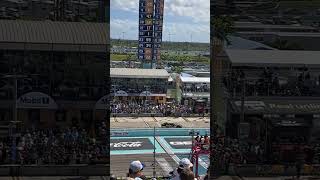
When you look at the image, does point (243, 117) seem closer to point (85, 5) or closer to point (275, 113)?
point (275, 113)

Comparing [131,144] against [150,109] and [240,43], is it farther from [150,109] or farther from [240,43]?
[240,43]

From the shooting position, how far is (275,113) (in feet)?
20.6

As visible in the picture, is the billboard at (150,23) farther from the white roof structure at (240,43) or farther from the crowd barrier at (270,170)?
the crowd barrier at (270,170)

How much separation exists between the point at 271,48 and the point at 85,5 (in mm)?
2391

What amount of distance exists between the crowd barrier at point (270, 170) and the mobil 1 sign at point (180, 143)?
2145 centimetres

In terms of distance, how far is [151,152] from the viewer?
25.7 m

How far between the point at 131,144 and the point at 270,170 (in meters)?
22.0

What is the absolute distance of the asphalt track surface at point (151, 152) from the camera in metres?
19.4

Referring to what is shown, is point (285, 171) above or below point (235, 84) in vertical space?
below

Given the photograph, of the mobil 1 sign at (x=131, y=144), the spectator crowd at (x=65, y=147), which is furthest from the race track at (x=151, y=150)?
the spectator crowd at (x=65, y=147)

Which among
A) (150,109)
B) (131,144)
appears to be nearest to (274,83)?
(131,144)

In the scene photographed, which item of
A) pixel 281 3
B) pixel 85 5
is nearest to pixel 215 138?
pixel 281 3

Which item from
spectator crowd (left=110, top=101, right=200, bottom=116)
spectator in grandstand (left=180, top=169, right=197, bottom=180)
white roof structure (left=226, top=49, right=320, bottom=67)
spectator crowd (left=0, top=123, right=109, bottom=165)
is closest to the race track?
spectator crowd (left=110, top=101, right=200, bottom=116)

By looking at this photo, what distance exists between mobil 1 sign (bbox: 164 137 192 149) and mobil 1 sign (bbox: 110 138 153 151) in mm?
1237
